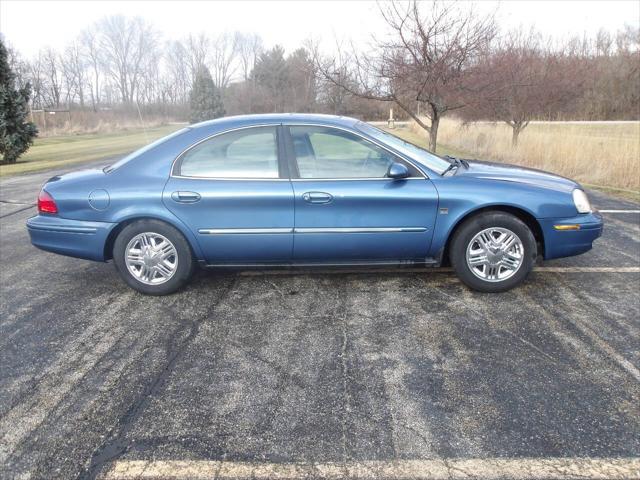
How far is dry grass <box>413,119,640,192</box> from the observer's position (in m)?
10.2

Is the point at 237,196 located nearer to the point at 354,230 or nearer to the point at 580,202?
the point at 354,230

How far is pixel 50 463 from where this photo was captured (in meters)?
2.26

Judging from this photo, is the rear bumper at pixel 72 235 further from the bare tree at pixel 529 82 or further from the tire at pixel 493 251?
the bare tree at pixel 529 82

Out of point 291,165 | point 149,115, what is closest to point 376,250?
point 291,165

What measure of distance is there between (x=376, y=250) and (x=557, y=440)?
6.88 ft

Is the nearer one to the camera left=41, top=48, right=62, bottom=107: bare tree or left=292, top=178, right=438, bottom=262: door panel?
left=292, top=178, right=438, bottom=262: door panel

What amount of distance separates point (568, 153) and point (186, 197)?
10.5 meters

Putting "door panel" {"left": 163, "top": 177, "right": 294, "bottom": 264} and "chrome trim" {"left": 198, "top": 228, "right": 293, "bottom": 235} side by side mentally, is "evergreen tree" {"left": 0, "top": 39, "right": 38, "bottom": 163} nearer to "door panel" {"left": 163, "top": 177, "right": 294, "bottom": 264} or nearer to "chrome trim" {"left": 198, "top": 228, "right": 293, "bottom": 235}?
"door panel" {"left": 163, "top": 177, "right": 294, "bottom": 264}

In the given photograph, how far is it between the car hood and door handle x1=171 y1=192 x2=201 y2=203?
2201 millimetres

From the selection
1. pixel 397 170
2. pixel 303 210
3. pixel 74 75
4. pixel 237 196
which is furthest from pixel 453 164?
pixel 74 75

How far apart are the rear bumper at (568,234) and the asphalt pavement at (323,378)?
1.13 ft

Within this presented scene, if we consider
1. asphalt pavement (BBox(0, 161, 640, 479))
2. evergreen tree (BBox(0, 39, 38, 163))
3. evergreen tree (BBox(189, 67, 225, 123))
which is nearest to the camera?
asphalt pavement (BBox(0, 161, 640, 479))

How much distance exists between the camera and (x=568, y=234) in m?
4.18

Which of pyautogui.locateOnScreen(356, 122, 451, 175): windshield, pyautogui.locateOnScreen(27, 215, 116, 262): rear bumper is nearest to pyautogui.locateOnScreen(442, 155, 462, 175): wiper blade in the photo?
pyautogui.locateOnScreen(356, 122, 451, 175): windshield
